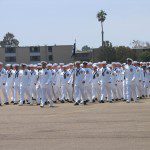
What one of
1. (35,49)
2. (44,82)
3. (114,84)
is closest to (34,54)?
(35,49)

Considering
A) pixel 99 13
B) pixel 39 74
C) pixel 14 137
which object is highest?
pixel 99 13

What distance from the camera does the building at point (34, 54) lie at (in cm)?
9627

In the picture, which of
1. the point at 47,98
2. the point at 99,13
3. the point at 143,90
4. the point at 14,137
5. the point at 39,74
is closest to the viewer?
the point at 14,137

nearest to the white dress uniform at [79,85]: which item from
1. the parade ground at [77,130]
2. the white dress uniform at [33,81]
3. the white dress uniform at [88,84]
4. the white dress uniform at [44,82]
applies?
the white dress uniform at [88,84]

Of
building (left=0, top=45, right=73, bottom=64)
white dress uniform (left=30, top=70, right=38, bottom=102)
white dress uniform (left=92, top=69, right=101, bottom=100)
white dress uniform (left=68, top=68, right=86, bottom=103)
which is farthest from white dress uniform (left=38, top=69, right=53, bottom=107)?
building (left=0, top=45, right=73, bottom=64)

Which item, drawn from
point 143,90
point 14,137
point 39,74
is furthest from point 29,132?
point 143,90

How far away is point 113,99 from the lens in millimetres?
27906

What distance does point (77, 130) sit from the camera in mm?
15383

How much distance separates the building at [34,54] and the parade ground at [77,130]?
245 feet

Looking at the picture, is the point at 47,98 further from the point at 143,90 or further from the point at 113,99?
the point at 143,90

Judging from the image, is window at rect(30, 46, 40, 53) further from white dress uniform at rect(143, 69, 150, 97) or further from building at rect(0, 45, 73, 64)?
white dress uniform at rect(143, 69, 150, 97)

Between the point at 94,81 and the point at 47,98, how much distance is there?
2.72 m

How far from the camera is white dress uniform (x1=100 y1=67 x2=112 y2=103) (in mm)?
26625

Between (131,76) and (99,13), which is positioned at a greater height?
(99,13)
